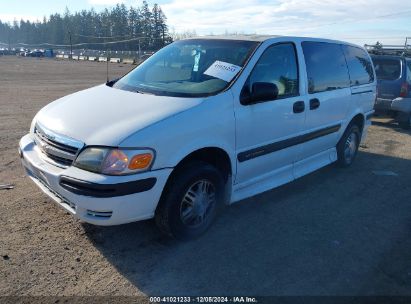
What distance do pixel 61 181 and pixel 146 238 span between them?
104 cm

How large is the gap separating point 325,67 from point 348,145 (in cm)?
157

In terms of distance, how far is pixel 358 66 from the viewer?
20.5 feet

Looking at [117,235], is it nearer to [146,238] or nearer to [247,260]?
[146,238]

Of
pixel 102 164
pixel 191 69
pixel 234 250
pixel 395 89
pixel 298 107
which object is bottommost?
pixel 234 250

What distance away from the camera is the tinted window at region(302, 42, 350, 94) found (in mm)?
4961

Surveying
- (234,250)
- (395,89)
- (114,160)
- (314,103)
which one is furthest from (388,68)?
(114,160)

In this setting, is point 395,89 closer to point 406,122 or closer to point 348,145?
point 406,122

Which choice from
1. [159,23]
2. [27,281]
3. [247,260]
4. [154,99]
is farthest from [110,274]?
[159,23]

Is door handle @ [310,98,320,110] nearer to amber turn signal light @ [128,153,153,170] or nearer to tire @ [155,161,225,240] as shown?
tire @ [155,161,225,240]

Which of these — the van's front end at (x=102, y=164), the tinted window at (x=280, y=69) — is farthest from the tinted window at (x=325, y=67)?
the van's front end at (x=102, y=164)

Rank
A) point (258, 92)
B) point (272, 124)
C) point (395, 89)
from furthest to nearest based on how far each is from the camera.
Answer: point (395, 89) → point (272, 124) → point (258, 92)

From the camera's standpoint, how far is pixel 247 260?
11.5 ft

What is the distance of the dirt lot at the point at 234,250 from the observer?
3.13 meters

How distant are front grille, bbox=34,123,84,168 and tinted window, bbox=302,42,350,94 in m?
2.95
